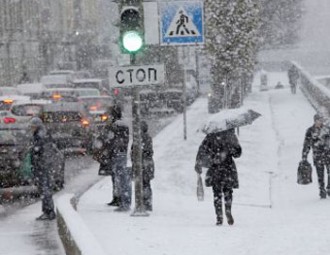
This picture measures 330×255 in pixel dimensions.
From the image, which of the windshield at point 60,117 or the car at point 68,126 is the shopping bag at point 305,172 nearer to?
the car at point 68,126

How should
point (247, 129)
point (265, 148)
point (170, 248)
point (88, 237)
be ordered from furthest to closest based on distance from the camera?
1. point (247, 129)
2. point (265, 148)
3. point (170, 248)
4. point (88, 237)

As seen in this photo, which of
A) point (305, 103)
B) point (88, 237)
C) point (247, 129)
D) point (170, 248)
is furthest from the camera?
point (305, 103)

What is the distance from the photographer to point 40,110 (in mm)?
24078

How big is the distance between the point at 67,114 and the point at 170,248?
43.9 ft

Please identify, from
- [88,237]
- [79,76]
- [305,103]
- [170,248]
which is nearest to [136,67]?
[170,248]

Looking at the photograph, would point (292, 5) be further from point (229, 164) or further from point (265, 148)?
point (229, 164)

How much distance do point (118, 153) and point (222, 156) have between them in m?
2.08

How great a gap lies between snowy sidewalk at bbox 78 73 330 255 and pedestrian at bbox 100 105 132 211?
35cm

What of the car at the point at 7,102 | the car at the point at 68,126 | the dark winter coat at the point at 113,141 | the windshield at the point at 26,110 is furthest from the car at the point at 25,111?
the dark winter coat at the point at 113,141

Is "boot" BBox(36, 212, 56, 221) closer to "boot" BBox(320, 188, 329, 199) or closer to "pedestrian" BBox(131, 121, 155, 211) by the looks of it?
"pedestrian" BBox(131, 121, 155, 211)

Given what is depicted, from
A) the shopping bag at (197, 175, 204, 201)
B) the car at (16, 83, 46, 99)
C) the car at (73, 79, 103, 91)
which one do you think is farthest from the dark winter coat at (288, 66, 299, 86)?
the shopping bag at (197, 175, 204, 201)

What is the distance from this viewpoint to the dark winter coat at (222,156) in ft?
40.5

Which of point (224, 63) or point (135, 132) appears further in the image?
point (224, 63)

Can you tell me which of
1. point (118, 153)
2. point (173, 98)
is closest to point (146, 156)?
point (118, 153)
